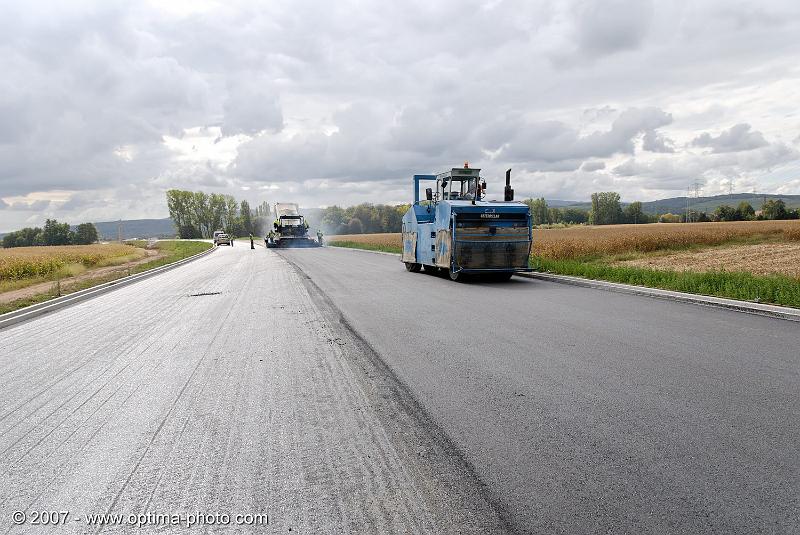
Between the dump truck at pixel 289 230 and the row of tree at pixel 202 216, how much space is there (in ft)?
279

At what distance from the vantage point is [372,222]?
453ft

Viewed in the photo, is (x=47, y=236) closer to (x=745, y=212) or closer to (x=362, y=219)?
(x=362, y=219)

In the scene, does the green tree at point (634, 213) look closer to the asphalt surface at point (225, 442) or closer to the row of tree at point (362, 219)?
the row of tree at point (362, 219)

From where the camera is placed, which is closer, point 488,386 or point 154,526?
point 154,526

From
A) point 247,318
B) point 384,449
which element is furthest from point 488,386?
point 247,318

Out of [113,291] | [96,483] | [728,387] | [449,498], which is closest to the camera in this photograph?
[449,498]

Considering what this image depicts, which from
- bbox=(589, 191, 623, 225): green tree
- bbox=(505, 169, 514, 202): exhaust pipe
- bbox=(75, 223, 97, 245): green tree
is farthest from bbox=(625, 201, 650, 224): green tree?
bbox=(75, 223, 97, 245): green tree

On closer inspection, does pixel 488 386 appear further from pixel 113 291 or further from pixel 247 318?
pixel 113 291

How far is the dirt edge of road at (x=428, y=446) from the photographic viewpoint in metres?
2.88

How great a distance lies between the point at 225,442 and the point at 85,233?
471ft

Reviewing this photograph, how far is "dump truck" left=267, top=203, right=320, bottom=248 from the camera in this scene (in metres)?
49.4

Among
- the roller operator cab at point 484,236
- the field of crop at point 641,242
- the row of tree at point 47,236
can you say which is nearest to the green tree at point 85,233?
the row of tree at point 47,236

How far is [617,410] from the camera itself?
4484mm

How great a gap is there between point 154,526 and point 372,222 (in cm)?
13592
